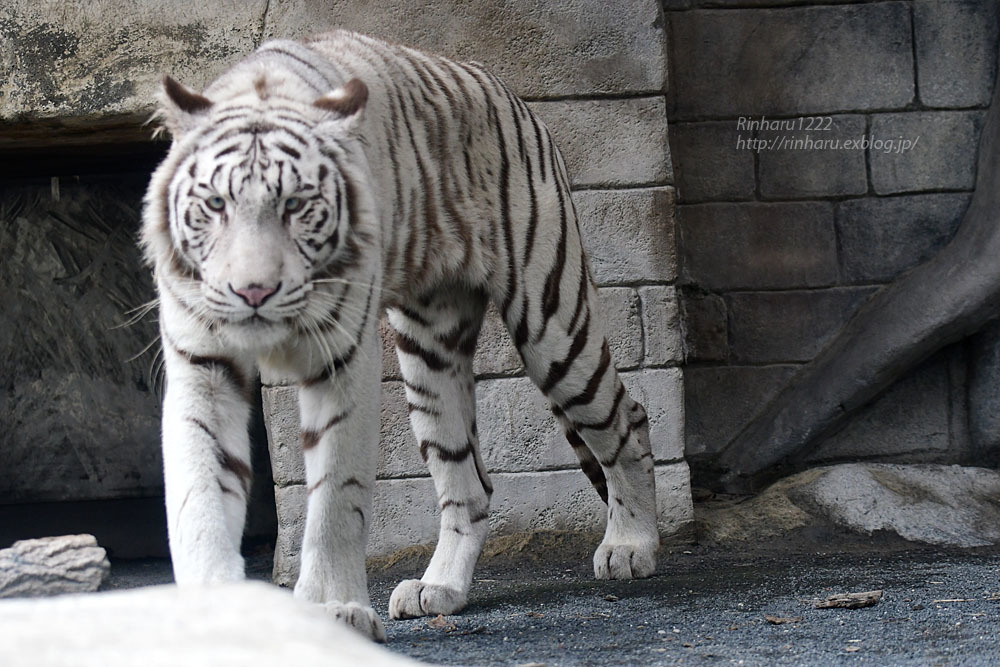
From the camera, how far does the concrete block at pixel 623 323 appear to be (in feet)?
13.4

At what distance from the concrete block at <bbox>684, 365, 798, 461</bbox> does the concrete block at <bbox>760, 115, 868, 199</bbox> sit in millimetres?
735

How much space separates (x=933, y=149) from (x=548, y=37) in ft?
5.65

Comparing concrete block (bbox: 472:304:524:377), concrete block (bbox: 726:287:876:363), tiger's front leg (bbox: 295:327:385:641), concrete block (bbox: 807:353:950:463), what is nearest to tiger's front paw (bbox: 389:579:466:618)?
tiger's front leg (bbox: 295:327:385:641)

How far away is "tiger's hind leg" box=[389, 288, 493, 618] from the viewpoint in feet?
11.4

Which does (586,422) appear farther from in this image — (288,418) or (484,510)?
(288,418)

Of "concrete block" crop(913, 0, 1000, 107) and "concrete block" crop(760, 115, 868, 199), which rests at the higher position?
"concrete block" crop(913, 0, 1000, 107)

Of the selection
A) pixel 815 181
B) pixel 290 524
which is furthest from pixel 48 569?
pixel 815 181

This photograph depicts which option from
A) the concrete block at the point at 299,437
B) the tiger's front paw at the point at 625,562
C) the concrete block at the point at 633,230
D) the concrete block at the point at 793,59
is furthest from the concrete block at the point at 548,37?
the tiger's front paw at the point at 625,562

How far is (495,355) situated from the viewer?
4.11 metres

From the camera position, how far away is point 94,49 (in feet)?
12.8

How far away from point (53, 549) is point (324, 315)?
4.52 ft

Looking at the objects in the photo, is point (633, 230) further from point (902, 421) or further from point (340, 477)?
point (340, 477)

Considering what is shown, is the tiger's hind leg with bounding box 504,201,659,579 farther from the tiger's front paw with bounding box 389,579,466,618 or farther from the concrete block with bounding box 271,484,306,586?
the concrete block with bounding box 271,484,306,586

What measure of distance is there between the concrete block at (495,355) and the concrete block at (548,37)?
0.88 meters
